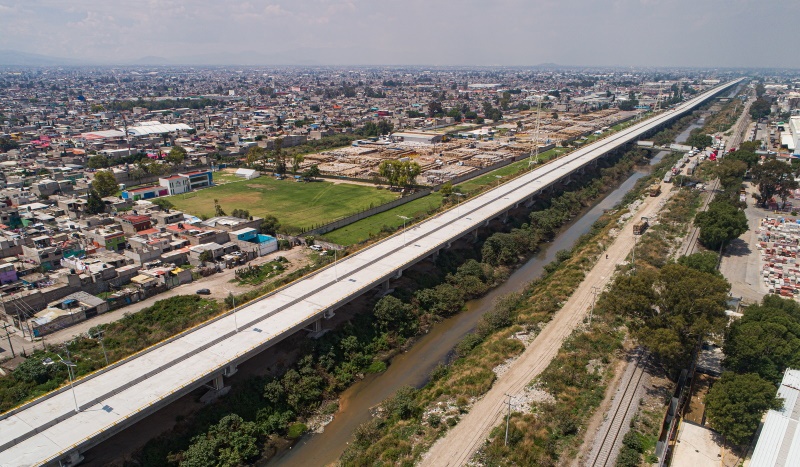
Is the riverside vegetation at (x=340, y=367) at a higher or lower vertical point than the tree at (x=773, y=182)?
lower

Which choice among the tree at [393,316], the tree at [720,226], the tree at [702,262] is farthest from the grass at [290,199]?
the tree at [720,226]

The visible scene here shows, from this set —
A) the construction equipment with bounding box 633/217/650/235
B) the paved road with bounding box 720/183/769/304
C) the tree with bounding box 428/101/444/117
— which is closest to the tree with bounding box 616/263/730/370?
the paved road with bounding box 720/183/769/304

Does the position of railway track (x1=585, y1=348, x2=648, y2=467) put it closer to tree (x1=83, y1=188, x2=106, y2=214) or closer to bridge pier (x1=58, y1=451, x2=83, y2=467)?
bridge pier (x1=58, y1=451, x2=83, y2=467)

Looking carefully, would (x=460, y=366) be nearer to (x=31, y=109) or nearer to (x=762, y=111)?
(x=762, y=111)

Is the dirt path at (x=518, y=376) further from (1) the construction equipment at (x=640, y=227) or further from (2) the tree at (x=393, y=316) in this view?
(2) the tree at (x=393, y=316)

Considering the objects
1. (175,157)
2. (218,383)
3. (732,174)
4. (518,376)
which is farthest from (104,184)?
(732,174)

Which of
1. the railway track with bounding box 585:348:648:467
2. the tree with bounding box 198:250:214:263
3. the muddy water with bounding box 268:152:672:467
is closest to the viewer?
the railway track with bounding box 585:348:648:467

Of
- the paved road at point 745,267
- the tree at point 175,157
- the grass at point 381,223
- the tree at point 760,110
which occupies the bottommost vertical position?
the paved road at point 745,267
